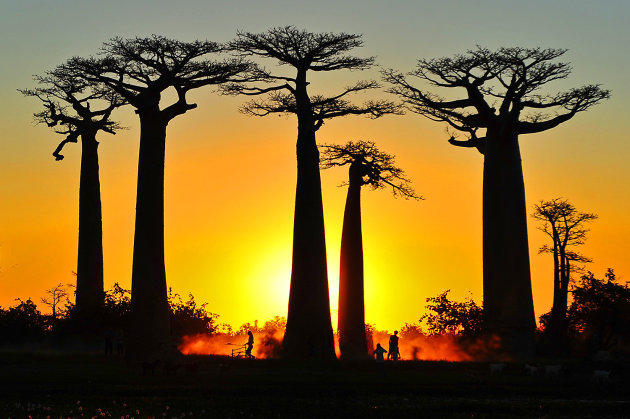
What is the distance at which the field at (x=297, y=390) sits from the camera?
27.2 meters

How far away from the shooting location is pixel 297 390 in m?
33.4

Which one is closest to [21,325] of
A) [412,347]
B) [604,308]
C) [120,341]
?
[120,341]

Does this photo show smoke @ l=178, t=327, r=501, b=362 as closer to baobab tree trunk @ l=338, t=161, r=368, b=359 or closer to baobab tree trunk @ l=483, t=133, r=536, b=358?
baobab tree trunk @ l=483, t=133, r=536, b=358

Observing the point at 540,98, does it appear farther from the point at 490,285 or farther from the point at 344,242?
the point at 344,242

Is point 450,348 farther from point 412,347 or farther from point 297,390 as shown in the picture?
point 297,390

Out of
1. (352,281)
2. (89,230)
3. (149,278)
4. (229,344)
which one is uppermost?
(89,230)

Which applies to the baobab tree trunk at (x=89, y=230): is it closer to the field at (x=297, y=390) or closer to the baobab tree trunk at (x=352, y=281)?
the baobab tree trunk at (x=352, y=281)

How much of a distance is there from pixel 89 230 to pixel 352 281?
1492 centimetres

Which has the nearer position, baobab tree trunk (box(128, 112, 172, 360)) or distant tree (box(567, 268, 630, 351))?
baobab tree trunk (box(128, 112, 172, 360))

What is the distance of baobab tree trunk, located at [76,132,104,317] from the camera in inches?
2488

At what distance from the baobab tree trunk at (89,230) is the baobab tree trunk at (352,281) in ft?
43.1

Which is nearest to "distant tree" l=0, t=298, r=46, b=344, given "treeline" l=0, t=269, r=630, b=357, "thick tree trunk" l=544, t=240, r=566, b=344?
"treeline" l=0, t=269, r=630, b=357

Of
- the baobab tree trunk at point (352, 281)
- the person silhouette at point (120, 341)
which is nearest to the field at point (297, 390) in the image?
the person silhouette at point (120, 341)

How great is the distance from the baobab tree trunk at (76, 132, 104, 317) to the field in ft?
54.1
